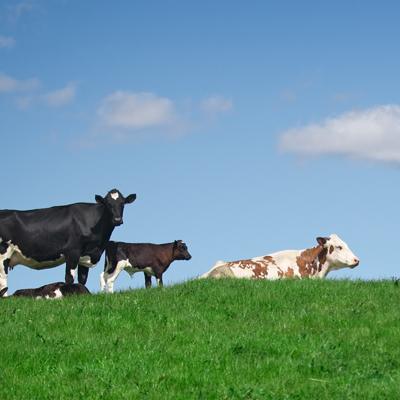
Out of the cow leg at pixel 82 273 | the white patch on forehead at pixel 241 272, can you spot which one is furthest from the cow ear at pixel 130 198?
the white patch on forehead at pixel 241 272

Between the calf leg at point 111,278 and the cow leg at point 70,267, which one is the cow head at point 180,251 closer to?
the calf leg at point 111,278

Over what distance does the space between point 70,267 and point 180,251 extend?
24.4 feet

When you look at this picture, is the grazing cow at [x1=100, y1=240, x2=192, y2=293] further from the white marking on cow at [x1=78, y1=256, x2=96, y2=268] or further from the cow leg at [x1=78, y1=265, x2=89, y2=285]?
the white marking on cow at [x1=78, y1=256, x2=96, y2=268]

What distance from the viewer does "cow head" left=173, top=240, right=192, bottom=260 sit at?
31467mm

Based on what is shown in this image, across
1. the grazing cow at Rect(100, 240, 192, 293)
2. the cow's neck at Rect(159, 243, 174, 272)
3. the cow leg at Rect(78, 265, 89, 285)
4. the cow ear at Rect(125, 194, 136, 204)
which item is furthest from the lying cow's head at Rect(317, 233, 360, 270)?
the cow leg at Rect(78, 265, 89, 285)

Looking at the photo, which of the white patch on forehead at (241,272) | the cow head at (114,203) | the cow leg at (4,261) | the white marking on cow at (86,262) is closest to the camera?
the white patch on forehead at (241,272)

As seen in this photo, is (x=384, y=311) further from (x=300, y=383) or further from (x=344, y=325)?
(x=300, y=383)

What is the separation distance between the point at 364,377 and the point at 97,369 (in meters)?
4.02

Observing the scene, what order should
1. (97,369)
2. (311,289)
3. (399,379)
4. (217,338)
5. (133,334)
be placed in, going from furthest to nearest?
1. (311,289)
2. (133,334)
3. (217,338)
4. (97,369)
5. (399,379)

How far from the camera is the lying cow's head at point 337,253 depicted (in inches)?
1021

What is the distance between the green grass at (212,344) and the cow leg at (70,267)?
529cm

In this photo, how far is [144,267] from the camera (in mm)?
29938

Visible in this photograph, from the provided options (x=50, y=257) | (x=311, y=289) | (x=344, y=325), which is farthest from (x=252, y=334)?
(x=50, y=257)

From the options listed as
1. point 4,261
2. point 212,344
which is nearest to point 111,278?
point 4,261
